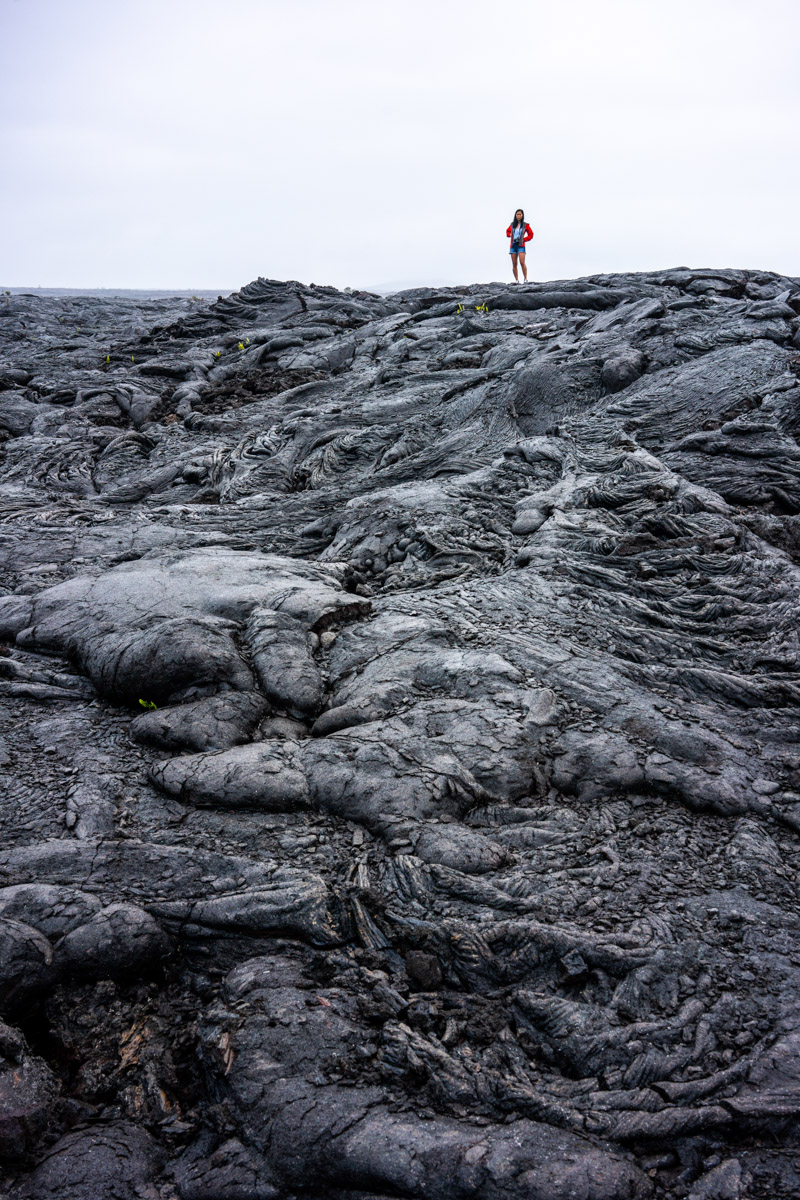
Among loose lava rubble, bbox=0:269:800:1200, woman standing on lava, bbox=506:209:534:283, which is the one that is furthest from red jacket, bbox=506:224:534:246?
loose lava rubble, bbox=0:269:800:1200

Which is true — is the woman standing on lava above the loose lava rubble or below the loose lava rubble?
above

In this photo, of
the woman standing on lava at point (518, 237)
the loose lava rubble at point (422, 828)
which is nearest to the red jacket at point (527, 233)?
the woman standing on lava at point (518, 237)

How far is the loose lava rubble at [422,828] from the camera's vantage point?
106 inches

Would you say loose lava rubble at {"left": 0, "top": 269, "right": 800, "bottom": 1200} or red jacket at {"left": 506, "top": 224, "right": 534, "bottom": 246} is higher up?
red jacket at {"left": 506, "top": 224, "right": 534, "bottom": 246}

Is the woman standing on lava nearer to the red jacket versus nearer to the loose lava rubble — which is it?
the red jacket

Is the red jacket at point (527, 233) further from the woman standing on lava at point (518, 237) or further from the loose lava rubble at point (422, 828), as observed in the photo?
the loose lava rubble at point (422, 828)

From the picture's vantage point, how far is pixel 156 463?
1187 cm

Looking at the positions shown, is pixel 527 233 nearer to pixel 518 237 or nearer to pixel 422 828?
pixel 518 237

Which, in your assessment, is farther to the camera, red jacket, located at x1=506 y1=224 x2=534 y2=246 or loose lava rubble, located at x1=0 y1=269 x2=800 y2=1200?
red jacket, located at x1=506 y1=224 x2=534 y2=246

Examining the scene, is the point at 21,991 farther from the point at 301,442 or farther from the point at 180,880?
the point at 301,442

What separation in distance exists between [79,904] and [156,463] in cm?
965

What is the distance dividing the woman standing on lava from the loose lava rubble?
12652 millimetres

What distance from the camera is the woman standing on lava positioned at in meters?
19.2

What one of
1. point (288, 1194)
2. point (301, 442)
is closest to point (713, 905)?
point (288, 1194)
